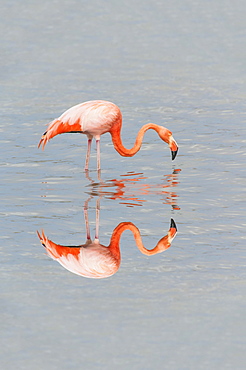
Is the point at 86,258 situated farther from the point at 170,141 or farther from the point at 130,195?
A: the point at 170,141

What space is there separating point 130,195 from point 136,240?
2436 mm

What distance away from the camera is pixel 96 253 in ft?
30.8

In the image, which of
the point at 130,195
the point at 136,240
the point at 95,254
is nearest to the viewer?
the point at 95,254

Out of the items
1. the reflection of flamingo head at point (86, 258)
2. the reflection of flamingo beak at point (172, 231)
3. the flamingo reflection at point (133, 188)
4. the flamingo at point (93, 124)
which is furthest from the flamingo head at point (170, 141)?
the reflection of flamingo head at point (86, 258)

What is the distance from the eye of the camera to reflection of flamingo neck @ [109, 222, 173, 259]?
9.43 metres

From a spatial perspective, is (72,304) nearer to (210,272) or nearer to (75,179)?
(210,272)

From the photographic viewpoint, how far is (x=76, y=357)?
6.76 metres

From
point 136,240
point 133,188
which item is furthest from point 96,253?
point 133,188

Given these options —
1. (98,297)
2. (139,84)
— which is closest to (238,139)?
(139,84)

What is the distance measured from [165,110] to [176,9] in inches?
493

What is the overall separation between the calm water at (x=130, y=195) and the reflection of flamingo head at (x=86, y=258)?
4.2 inches

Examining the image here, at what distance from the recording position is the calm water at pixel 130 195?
23.4 feet

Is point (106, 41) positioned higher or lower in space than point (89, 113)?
higher

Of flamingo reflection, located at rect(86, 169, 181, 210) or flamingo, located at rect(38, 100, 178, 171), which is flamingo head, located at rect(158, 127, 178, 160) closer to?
flamingo, located at rect(38, 100, 178, 171)
